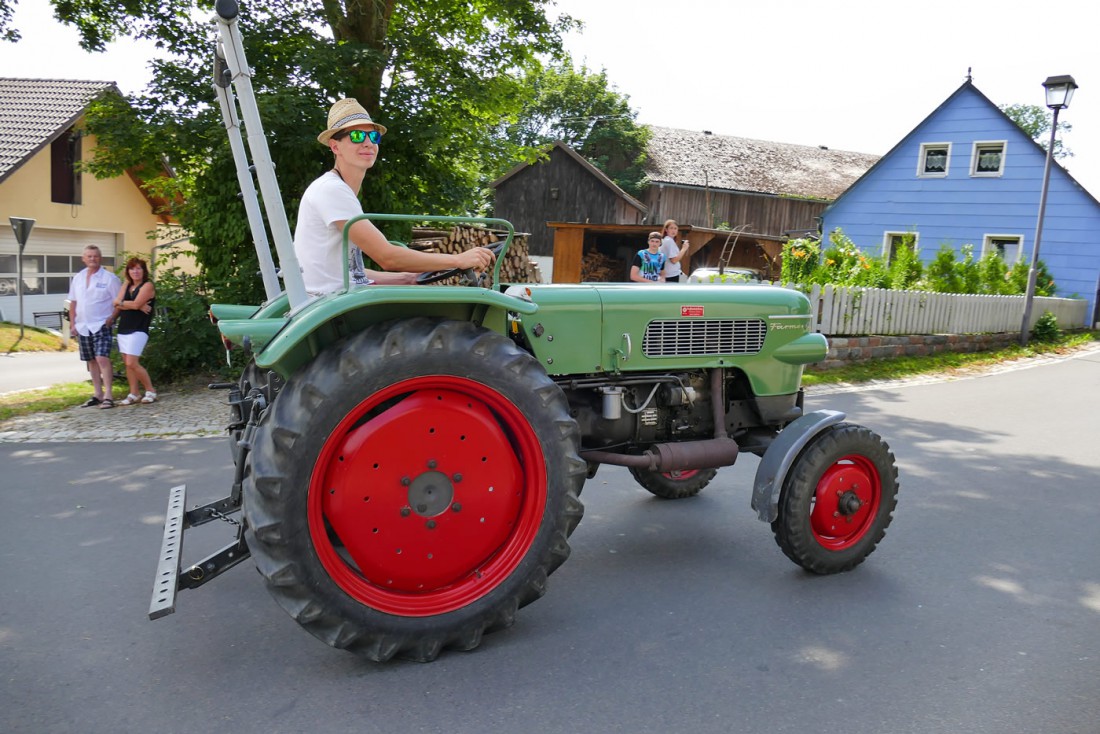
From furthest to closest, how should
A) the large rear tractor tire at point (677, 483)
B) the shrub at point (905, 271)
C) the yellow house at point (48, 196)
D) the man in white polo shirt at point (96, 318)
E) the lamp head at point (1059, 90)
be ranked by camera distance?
the yellow house at point (48, 196) < the shrub at point (905, 271) < the lamp head at point (1059, 90) < the man in white polo shirt at point (96, 318) < the large rear tractor tire at point (677, 483)

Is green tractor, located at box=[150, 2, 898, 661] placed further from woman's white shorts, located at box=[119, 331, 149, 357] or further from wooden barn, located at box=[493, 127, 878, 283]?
wooden barn, located at box=[493, 127, 878, 283]

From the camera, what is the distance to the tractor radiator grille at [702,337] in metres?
3.88

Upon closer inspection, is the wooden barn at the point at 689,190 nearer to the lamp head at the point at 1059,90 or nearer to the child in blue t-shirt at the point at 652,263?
the lamp head at the point at 1059,90

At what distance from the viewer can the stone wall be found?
453 inches

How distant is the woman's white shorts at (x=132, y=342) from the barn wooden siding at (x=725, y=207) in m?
29.6

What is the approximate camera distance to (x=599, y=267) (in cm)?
2692

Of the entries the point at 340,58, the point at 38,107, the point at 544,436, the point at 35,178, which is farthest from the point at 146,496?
the point at 38,107

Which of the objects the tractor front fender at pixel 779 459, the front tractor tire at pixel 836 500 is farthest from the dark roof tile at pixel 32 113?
the front tractor tire at pixel 836 500

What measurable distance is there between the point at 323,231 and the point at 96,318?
6.60 m

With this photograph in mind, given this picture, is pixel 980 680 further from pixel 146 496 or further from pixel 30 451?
pixel 30 451

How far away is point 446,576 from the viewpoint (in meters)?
3.15

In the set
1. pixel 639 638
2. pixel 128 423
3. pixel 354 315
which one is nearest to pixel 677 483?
pixel 639 638

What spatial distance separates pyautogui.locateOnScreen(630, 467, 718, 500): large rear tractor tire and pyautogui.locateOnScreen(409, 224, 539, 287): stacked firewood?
579 centimetres

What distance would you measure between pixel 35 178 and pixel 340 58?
16002 millimetres
